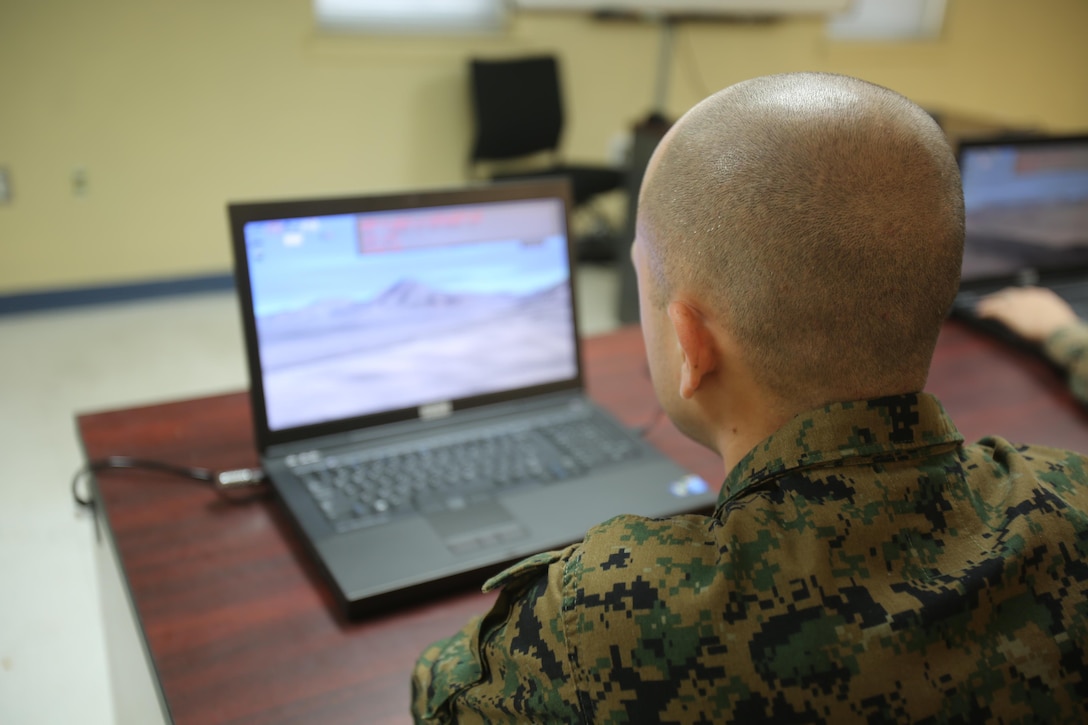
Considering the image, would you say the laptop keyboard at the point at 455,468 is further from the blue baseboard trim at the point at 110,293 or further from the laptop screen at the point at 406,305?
the blue baseboard trim at the point at 110,293

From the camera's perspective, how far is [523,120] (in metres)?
4.10

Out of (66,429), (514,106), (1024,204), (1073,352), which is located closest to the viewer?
(1073,352)

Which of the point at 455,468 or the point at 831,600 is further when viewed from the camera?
the point at 455,468

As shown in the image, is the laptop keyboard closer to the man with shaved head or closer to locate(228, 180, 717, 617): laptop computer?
locate(228, 180, 717, 617): laptop computer

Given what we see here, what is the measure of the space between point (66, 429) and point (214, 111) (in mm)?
1574

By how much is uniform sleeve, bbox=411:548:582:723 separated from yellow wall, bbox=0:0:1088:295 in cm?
326

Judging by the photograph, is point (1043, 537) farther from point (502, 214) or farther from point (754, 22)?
point (754, 22)

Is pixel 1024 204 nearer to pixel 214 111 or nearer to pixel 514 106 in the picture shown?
pixel 514 106

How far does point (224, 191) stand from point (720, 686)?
3.66 m

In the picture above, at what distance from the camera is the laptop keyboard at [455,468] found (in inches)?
40.4

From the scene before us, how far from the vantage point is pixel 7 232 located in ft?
11.3

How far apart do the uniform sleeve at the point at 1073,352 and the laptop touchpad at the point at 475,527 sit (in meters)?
0.98

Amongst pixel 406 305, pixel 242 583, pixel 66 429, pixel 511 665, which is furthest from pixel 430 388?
pixel 66 429

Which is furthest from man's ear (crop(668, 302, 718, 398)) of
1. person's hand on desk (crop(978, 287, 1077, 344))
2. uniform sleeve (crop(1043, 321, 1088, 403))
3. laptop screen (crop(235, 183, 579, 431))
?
person's hand on desk (crop(978, 287, 1077, 344))
